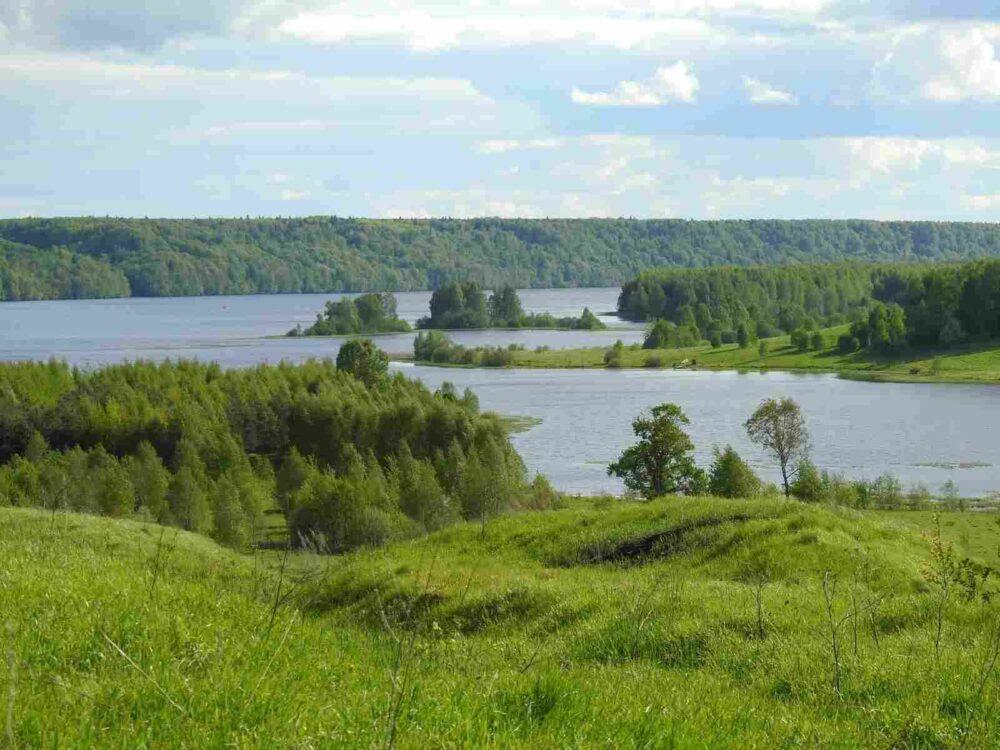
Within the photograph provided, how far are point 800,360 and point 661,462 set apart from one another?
307 feet

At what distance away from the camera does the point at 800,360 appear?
472 ft

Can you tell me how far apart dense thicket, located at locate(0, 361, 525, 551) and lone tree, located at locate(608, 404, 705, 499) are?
5.54m

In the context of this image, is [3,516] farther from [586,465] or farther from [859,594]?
[586,465]

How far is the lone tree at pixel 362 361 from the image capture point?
3351 inches

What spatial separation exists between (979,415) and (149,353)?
93.4 m

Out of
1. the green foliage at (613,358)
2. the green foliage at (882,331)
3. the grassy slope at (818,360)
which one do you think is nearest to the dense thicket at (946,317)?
the green foliage at (882,331)

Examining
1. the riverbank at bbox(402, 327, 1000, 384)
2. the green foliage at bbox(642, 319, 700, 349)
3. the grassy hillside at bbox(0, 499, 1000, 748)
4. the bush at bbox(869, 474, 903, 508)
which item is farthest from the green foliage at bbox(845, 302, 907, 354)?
the grassy hillside at bbox(0, 499, 1000, 748)

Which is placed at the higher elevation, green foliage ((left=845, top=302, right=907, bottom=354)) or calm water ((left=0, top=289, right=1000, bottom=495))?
green foliage ((left=845, top=302, right=907, bottom=354))

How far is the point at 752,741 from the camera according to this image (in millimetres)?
5750

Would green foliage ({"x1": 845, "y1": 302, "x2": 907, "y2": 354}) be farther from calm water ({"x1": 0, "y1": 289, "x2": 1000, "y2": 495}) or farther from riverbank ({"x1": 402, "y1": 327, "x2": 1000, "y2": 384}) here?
calm water ({"x1": 0, "y1": 289, "x2": 1000, "y2": 495})

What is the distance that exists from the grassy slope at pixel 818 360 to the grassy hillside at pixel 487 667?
374 ft

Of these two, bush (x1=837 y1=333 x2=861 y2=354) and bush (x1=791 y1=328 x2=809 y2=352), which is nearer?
bush (x1=837 y1=333 x2=861 y2=354)

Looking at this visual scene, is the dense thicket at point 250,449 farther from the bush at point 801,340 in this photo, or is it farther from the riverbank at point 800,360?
the bush at point 801,340

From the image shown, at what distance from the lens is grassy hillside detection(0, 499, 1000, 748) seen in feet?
16.7
